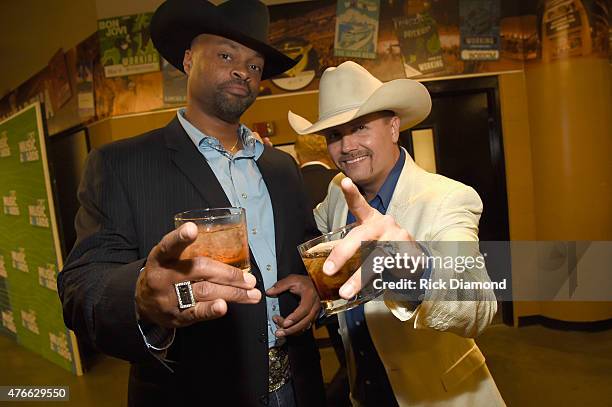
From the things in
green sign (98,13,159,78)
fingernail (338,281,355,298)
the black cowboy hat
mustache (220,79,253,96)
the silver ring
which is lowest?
fingernail (338,281,355,298)

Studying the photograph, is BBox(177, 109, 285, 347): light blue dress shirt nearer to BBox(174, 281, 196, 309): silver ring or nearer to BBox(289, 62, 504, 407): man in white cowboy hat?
BBox(289, 62, 504, 407): man in white cowboy hat

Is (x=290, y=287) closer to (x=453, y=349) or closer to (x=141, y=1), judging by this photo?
(x=453, y=349)

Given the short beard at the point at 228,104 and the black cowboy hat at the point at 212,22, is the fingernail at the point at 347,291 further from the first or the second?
the black cowboy hat at the point at 212,22

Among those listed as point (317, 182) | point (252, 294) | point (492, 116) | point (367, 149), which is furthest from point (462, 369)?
point (492, 116)

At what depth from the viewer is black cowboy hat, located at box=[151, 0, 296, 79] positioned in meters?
1.30

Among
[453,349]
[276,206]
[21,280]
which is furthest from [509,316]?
[21,280]

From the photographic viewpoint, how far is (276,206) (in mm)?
1323

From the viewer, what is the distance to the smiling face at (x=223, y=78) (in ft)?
4.29

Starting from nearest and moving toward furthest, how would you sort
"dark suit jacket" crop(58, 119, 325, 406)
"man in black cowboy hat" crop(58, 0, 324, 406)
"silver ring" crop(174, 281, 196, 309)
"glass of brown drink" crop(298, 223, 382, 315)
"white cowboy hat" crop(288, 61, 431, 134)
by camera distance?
"silver ring" crop(174, 281, 196, 309) < "glass of brown drink" crop(298, 223, 382, 315) < "man in black cowboy hat" crop(58, 0, 324, 406) < "dark suit jacket" crop(58, 119, 325, 406) < "white cowboy hat" crop(288, 61, 431, 134)

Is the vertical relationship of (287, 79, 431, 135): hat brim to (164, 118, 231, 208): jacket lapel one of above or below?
above

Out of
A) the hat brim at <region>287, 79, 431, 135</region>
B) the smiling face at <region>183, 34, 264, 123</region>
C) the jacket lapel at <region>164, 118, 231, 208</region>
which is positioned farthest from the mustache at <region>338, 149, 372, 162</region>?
the jacket lapel at <region>164, 118, 231, 208</region>

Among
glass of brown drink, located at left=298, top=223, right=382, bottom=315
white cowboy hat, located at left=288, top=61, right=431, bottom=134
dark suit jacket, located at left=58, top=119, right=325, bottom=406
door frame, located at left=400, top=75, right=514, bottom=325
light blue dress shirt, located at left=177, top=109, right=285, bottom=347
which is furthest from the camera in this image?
door frame, located at left=400, top=75, right=514, bottom=325

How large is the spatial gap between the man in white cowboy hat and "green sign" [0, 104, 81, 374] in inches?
102

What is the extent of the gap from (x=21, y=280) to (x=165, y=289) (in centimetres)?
409
